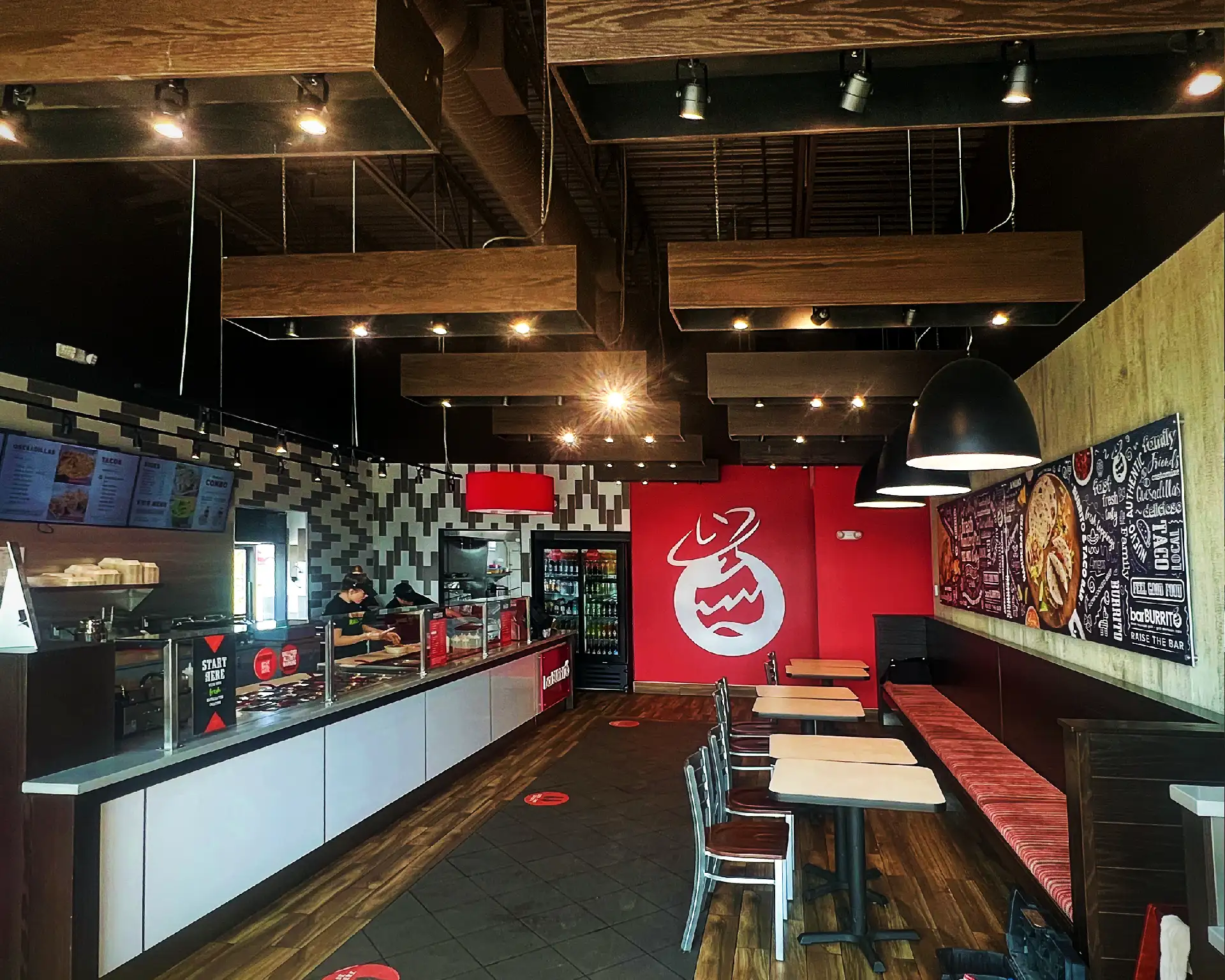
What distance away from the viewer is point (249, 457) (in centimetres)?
831

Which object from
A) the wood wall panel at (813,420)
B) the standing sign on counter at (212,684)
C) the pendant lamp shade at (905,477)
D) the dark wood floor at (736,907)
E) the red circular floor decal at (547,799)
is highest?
the wood wall panel at (813,420)

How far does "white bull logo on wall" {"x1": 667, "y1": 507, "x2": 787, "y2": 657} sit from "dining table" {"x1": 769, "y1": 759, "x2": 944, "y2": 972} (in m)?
6.45

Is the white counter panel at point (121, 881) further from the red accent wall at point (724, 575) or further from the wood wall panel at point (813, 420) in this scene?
the red accent wall at point (724, 575)

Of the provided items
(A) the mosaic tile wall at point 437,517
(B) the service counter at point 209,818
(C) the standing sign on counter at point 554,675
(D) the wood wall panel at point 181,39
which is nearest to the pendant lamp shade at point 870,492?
(B) the service counter at point 209,818

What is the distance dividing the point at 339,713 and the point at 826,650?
20.2 ft

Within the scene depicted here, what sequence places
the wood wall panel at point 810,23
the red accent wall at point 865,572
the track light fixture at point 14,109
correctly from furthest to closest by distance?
1. the red accent wall at point 865,572
2. the track light fixture at point 14,109
3. the wood wall panel at point 810,23

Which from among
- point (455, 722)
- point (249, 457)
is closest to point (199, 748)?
point (455, 722)

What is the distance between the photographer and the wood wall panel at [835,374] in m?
5.62

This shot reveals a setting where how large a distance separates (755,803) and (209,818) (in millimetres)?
2709

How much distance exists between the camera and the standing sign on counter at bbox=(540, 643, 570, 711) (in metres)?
9.00

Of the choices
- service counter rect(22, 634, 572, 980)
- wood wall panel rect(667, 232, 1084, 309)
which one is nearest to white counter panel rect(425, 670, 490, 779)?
service counter rect(22, 634, 572, 980)

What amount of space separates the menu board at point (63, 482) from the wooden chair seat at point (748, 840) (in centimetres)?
501

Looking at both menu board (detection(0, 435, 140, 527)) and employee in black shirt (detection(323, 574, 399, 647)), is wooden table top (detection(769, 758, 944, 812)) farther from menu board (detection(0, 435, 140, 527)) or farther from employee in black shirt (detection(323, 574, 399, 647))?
menu board (detection(0, 435, 140, 527))

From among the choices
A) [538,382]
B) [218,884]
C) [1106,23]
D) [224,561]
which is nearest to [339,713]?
[218,884]
